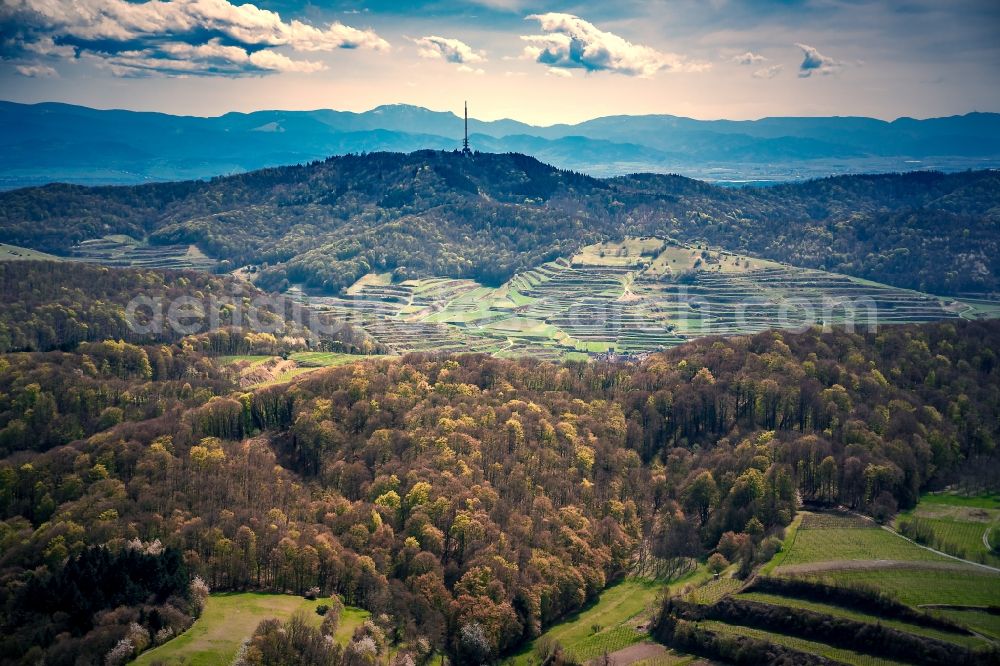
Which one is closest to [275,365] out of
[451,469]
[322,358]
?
[322,358]

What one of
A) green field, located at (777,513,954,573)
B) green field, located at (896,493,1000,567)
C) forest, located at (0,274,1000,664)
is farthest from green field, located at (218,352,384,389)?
green field, located at (896,493,1000,567)

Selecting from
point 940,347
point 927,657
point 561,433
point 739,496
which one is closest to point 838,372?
point 940,347

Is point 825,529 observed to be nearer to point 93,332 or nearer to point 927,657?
point 927,657

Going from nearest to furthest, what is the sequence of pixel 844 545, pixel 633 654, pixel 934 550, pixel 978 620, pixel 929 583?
1. pixel 978 620
2. pixel 633 654
3. pixel 929 583
4. pixel 934 550
5. pixel 844 545

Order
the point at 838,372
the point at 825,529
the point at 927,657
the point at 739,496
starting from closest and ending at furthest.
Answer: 1. the point at 927,657
2. the point at 825,529
3. the point at 739,496
4. the point at 838,372

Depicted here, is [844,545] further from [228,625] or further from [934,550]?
[228,625]

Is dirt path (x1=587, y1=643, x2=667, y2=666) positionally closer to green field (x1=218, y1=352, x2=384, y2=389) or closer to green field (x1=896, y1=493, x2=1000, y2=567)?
green field (x1=896, y1=493, x2=1000, y2=567)

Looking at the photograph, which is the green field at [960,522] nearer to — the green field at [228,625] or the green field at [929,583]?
the green field at [929,583]
